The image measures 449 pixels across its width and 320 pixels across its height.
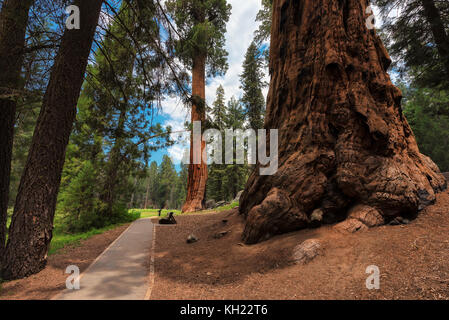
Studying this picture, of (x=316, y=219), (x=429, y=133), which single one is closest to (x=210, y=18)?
(x=316, y=219)

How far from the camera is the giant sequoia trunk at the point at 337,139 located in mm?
4254

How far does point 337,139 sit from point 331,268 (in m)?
3.05

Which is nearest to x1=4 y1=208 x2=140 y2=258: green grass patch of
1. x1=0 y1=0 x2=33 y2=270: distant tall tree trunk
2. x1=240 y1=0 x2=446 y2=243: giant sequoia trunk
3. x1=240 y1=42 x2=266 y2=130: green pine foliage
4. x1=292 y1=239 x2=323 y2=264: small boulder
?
x1=0 y1=0 x2=33 y2=270: distant tall tree trunk

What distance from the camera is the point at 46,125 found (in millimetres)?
4395

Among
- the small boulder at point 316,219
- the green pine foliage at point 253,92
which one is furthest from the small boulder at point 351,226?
the green pine foliage at point 253,92

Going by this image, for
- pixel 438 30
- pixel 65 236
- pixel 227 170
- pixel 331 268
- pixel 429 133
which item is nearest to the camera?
pixel 331 268

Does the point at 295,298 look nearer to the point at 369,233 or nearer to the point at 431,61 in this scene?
the point at 369,233

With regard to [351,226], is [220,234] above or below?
→ below

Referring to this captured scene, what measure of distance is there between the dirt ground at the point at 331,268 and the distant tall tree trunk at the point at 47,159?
8.38 ft

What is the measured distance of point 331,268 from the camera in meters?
3.09

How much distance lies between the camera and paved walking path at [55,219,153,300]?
305 centimetres

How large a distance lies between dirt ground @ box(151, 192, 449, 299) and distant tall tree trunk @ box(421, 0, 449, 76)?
333 inches

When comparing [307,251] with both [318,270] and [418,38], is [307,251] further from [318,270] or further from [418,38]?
[418,38]
